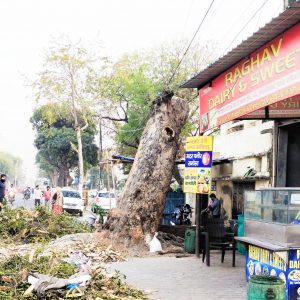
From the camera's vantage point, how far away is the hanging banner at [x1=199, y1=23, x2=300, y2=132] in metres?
7.02

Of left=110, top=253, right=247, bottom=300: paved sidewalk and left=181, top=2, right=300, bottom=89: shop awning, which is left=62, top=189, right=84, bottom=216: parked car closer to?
left=110, top=253, right=247, bottom=300: paved sidewalk

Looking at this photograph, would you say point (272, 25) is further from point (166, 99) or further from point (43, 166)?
point (43, 166)

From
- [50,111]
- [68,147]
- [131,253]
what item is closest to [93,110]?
[50,111]

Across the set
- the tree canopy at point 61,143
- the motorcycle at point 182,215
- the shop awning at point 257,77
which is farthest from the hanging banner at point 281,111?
the tree canopy at point 61,143

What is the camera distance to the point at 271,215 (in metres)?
7.59

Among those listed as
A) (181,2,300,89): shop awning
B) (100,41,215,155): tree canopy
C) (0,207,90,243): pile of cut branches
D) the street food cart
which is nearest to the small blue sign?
(181,2,300,89): shop awning

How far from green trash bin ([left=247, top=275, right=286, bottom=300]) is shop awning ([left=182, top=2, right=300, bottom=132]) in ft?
8.57

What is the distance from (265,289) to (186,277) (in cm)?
420

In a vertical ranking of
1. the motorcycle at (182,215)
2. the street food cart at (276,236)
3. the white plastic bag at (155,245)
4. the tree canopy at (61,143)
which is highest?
the tree canopy at (61,143)

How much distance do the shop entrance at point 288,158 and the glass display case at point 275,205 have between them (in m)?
4.59

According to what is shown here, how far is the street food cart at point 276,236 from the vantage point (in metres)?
6.90

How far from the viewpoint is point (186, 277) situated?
31.5ft

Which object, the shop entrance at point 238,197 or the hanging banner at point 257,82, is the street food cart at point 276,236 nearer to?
the hanging banner at point 257,82

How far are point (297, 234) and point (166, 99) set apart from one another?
7900 mm
